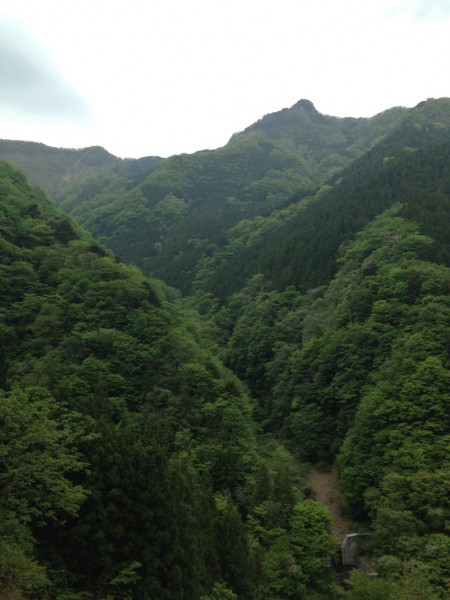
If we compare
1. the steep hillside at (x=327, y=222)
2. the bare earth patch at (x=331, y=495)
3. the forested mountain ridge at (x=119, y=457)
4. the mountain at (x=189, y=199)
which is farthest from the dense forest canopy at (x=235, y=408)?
the mountain at (x=189, y=199)

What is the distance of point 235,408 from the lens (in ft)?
119

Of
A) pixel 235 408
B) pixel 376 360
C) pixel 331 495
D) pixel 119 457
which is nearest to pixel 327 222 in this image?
pixel 376 360

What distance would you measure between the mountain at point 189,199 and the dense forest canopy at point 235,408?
25.5m

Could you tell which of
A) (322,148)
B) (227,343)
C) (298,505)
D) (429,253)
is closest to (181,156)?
(322,148)

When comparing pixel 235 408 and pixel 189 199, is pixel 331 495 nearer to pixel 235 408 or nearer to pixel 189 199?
pixel 235 408

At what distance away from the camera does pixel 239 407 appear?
127 feet

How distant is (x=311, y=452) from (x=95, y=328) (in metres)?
22.8

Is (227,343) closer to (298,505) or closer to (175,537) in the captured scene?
(298,505)

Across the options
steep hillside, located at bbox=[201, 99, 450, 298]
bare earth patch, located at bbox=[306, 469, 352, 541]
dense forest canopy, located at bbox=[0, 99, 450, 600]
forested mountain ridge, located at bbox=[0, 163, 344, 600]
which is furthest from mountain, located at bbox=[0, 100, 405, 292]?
bare earth patch, located at bbox=[306, 469, 352, 541]

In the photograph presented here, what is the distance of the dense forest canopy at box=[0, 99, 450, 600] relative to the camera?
17.2 m

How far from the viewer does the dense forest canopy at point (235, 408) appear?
56.3ft

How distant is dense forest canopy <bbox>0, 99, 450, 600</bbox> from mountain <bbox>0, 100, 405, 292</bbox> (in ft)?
83.7

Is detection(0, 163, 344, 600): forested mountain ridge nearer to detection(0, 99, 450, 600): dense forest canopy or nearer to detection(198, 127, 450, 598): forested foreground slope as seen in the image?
detection(0, 99, 450, 600): dense forest canopy

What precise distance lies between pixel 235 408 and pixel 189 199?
103m
